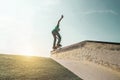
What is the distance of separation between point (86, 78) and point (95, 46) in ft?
7.59

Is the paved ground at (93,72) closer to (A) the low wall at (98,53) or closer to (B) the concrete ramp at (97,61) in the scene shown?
(B) the concrete ramp at (97,61)

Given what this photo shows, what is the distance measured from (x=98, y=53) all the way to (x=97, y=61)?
13.5 inches

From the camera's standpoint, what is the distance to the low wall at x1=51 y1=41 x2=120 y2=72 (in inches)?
293

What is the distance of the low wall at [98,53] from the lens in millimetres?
7447

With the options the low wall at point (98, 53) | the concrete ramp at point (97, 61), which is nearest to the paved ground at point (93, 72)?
the concrete ramp at point (97, 61)

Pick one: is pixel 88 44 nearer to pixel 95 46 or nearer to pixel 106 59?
pixel 95 46

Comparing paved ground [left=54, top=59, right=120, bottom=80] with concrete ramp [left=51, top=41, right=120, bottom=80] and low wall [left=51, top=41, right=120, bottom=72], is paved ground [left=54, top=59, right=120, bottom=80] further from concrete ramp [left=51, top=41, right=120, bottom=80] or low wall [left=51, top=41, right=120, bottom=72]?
low wall [left=51, top=41, right=120, bottom=72]

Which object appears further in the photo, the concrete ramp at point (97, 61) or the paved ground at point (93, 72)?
the concrete ramp at point (97, 61)

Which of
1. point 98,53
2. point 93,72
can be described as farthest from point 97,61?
point 93,72

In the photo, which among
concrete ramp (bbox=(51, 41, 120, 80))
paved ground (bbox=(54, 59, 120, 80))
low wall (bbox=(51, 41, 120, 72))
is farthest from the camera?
low wall (bbox=(51, 41, 120, 72))

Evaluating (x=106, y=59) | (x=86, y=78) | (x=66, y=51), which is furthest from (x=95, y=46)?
(x=66, y=51)

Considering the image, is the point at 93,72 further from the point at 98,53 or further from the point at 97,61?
the point at 98,53

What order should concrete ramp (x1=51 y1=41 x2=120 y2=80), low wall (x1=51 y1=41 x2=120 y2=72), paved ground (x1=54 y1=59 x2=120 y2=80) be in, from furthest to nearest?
low wall (x1=51 y1=41 x2=120 y2=72) → concrete ramp (x1=51 y1=41 x2=120 y2=80) → paved ground (x1=54 y1=59 x2=120 y2=80)

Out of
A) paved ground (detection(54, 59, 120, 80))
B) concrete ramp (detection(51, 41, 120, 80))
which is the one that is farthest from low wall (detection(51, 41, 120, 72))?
paved ground (detection(54, 59, 120, 80))
